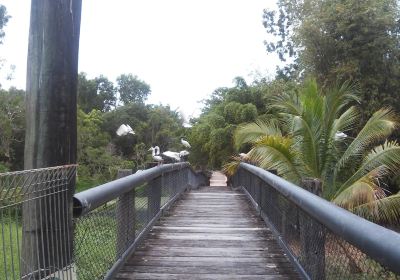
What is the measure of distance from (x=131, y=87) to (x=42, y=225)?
7227 centimetres

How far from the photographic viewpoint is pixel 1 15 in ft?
95.6

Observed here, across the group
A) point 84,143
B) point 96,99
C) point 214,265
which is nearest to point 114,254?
point 214,265

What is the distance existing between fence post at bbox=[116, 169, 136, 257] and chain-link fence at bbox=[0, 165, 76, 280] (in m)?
1.60

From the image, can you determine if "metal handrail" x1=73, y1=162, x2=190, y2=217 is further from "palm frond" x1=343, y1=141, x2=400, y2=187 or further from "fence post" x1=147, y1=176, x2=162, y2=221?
"palm frond" x1=343, y1=141, x2=400, y2=187

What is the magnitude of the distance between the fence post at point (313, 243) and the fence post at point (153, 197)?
2.64 m

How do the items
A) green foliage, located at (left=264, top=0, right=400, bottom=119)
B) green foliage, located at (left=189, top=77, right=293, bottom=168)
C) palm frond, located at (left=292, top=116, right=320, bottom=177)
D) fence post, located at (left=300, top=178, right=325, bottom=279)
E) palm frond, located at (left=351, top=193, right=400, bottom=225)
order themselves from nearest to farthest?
fence post, located at (left=300, top=178, right=325, bottom=279)
palm frond, located at (left=351, top=193, right=400, bottom=225)
palm frond, located at (left=292, top=116, right=320, bottom=177)
green foliage, located at (left=264, top=0, right=400, bottom=119)
green foliage, located at (left=189, top=77, right=293, bottom=168)

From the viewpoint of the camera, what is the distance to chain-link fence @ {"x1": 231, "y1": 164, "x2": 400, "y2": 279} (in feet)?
7.45

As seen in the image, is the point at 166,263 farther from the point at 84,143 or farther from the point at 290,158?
the point at 84,143

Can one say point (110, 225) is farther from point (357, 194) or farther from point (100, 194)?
point (357, 194)

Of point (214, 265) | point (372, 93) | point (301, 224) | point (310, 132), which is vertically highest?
point (372, 93)

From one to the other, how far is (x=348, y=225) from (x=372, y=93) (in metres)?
18.3

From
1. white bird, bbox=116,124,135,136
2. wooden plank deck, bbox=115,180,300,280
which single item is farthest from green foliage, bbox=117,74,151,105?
wooden plank deck, bbox=115,180,300,280

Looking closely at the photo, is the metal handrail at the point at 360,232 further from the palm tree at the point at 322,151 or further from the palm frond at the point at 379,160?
the palm frond at the point at 379,160

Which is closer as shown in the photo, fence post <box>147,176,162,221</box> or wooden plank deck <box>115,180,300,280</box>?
wooden plank deck <box>115,180,300,280</box>
